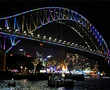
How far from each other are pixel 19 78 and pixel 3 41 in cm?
788

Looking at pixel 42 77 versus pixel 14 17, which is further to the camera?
pixel 14 17

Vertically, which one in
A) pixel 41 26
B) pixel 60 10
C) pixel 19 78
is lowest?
pixel 19 78

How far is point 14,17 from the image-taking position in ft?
200

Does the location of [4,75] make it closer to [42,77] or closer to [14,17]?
[42,77]

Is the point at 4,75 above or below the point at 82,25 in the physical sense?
below

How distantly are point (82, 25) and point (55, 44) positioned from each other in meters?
21.6

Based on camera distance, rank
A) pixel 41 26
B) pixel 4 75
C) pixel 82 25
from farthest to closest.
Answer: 1. pixel 82 25
2. pixel 41 26
3. pixel 4 75

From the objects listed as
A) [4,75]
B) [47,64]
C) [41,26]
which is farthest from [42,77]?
[47,64]

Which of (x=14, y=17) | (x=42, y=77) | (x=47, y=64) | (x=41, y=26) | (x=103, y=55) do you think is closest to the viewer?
(x=42, y=77)

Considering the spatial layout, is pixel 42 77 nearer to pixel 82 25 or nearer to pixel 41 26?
pixel 41 26

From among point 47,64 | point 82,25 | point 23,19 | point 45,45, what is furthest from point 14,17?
point 47,64

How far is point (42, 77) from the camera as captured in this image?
55.8m

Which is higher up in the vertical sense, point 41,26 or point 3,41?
point 41,26

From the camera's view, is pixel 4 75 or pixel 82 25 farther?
pixel 82 25
